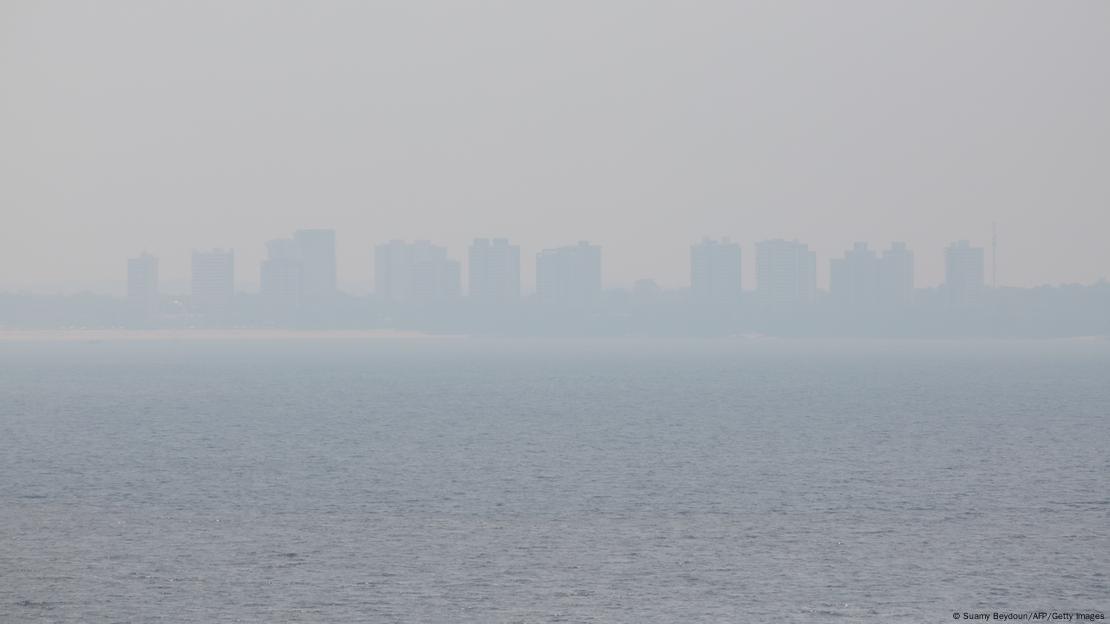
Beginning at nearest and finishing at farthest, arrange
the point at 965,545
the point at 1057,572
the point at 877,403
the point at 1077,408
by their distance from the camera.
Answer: the point at 1057,572 < the point at 965,545 < the point at 1077,408 < the point at 877,403

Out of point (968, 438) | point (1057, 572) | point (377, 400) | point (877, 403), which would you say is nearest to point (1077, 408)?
point (877, 403)

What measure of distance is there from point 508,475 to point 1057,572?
38.1m

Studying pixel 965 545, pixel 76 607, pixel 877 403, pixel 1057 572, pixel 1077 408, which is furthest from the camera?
pixel 877 403

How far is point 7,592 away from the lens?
46312mm

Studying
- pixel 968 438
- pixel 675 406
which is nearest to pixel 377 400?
pixel 675 406

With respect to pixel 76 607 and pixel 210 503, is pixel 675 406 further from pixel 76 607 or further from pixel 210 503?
pixel 76 607

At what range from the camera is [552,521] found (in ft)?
203

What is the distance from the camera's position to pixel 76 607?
146ft

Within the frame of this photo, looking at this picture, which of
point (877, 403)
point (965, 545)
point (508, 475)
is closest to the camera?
point (965, 545)

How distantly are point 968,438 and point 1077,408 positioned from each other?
43426mm

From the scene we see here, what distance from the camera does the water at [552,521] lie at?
45.8 meters

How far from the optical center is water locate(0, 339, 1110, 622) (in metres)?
45.8

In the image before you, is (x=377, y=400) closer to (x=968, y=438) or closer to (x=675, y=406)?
(x=675, y=406)

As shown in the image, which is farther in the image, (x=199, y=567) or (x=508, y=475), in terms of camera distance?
(x=508, y=475)
